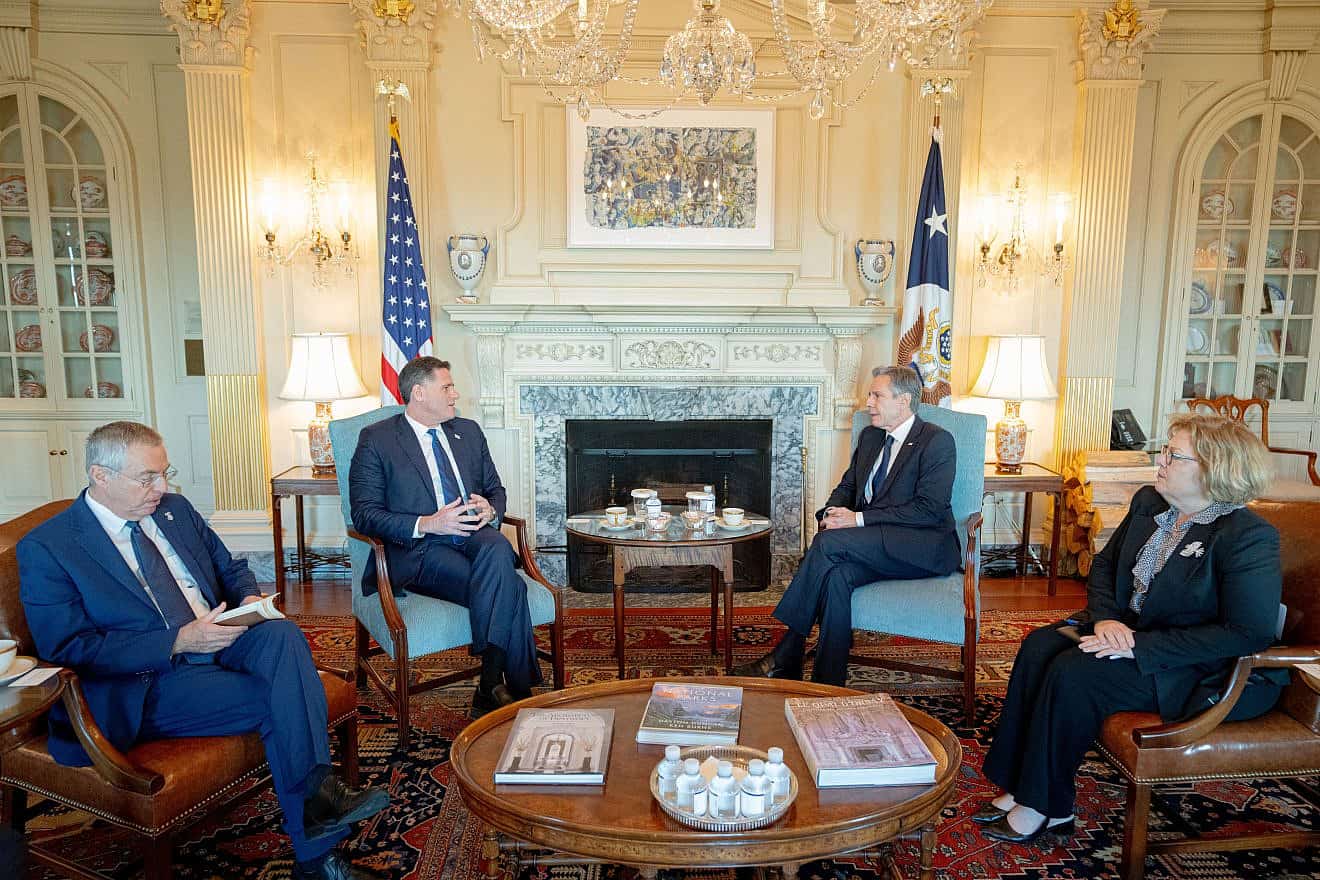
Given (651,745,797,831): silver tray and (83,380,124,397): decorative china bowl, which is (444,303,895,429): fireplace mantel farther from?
(651,745,797,831): silver tray

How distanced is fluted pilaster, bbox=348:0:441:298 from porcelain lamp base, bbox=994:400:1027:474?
3.29 metres

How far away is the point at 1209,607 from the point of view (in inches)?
94.7

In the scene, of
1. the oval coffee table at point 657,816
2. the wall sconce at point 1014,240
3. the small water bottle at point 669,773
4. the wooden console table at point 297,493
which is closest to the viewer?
the oval coffee table at point 657,816

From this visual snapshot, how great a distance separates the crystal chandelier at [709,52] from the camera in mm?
2891

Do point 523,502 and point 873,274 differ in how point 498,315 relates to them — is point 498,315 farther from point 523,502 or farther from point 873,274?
point 873,274

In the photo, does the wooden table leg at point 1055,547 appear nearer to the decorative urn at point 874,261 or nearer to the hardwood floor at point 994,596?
the hardwood floor at point 994,596

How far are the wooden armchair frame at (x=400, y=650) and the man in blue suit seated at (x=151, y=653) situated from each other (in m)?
0.62

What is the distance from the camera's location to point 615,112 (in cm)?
471

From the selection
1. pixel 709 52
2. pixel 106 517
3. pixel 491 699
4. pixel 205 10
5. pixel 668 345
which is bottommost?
pixel 491 699

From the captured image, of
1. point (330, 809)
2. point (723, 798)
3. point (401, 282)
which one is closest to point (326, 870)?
point (330, 809)

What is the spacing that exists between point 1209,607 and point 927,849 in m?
1.08

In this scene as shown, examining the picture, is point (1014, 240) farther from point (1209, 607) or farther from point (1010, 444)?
point (1209, 607)

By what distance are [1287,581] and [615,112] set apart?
12.0 ft

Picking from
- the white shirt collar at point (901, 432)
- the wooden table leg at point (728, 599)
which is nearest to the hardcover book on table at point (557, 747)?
the wooden table leg at point (728, 599)
